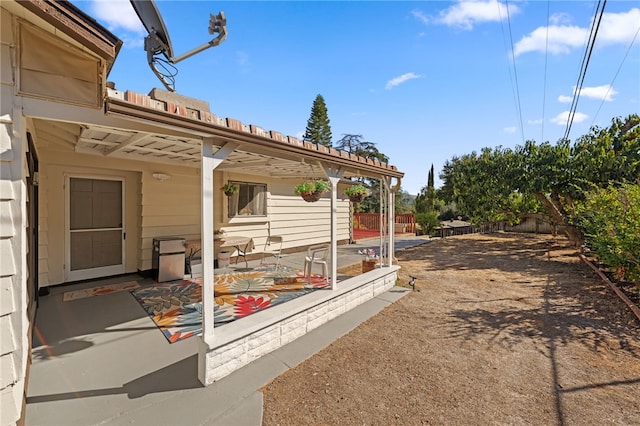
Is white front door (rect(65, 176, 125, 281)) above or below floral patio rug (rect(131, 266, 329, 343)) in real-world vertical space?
above

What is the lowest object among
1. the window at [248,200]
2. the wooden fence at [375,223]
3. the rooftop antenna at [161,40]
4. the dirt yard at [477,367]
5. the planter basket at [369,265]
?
the dirt yard at [477,367]

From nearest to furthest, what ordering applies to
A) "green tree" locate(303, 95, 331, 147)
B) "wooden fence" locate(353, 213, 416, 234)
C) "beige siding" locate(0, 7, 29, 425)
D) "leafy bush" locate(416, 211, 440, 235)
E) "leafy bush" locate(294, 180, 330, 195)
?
"beige siding" locate(0, 7, 29, 425), "leafy bush" locate(294, 180, 330, 195), "leafy bush" locate(416, 211, 440, 235), "wooden fence" locate(353, 213, 416, 234), "green tree" locate(303, 95, 331, 147)

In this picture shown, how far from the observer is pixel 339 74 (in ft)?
37.1

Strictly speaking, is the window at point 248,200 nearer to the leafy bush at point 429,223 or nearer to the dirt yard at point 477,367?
the dirt yard at point 477,367

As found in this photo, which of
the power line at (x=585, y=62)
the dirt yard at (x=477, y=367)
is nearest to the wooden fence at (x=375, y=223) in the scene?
the power line at (x=585, y=62)

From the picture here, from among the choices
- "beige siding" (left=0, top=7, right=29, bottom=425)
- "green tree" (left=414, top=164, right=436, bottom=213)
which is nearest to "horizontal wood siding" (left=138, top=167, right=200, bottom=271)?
"beige siding" (left=0, top=7, right=29, bottom=425)

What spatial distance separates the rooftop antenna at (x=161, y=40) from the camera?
3719mm

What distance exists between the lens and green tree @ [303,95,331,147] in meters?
29.7

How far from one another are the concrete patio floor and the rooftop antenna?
391cm

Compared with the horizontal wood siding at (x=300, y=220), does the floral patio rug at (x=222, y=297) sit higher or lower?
lower

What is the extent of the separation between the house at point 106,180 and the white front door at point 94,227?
0.02 meters

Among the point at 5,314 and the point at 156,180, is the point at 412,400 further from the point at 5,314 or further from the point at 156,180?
the point at 156,180

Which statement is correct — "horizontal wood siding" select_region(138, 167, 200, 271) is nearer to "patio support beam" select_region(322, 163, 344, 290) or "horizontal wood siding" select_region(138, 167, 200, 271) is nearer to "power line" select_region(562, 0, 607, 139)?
"patio support beam" select_region(322, 163, 344, 290)

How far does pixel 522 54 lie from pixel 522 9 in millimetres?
3068
